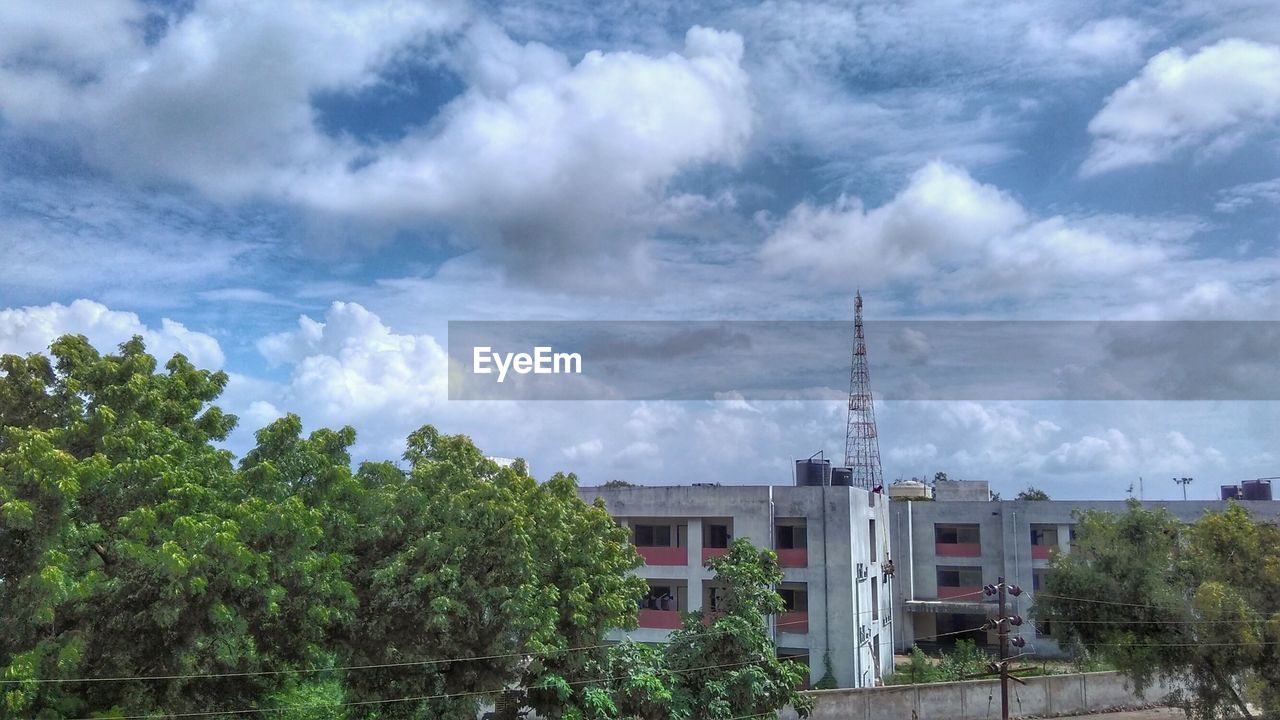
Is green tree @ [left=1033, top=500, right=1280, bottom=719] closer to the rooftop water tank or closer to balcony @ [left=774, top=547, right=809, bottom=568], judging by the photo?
balcony @ [left=774, top=547, right=809, bottom=568]

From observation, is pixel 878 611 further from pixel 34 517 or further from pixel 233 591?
pixel 34 517

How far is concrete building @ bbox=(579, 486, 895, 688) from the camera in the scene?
3250 cm

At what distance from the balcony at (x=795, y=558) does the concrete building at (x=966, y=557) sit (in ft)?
45.8

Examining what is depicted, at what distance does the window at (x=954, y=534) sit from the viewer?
45531mm

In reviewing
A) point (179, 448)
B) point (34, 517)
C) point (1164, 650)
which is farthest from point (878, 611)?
point (34, 517)

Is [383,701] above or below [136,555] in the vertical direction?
below

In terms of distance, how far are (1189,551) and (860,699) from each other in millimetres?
10661

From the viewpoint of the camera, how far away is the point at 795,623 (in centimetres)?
3288

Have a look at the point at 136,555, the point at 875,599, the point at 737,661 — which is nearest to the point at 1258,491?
the point at 875,599

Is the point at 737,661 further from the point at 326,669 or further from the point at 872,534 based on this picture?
the point at 872,534

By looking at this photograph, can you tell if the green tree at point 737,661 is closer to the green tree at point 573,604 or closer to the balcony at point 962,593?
the green tree at point 573,604

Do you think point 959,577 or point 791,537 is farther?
point 959,577

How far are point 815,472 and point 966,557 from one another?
11.9 meters

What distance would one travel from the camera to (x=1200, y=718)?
2670 centimetres
